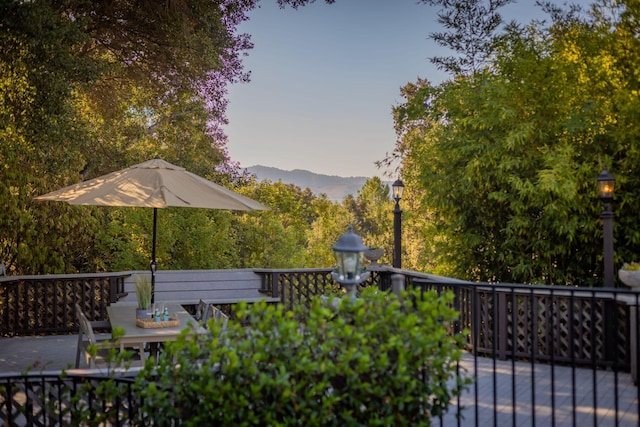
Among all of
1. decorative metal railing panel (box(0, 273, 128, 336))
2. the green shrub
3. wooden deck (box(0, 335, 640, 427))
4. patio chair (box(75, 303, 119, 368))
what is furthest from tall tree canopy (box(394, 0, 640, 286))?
the green shrub

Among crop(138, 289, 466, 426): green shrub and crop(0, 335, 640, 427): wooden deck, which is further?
crop(0, 335, 640, 427): wooden deck

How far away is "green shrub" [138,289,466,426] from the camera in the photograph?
2.94 m

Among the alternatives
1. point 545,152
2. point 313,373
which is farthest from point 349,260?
point 545,152

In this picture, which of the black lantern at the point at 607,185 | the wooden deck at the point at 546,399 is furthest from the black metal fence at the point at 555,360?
the black lantern at the point at 607,185

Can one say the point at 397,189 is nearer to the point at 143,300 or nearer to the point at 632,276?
the point at 632,276

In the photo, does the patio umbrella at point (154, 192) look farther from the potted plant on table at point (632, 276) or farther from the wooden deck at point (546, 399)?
the potted plant on table at point (632, 276)

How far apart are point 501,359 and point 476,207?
2937 millimetres

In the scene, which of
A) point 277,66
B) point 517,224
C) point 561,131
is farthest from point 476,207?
point 277,66

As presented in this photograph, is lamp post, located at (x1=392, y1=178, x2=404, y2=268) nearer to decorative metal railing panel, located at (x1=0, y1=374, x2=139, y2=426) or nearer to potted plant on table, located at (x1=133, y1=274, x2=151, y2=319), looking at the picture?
potted plant on table, located at (x1=133, y1=274, x2=151, y2=319)

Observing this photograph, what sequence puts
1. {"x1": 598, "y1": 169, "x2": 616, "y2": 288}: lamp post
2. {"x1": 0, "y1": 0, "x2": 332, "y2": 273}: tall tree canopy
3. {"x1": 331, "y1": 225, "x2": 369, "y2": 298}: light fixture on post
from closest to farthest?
1. {"x1": 331, "y1": 225, "x2": 369, "y2": 298}: light fixture on post
2. {"x1": 598, "y1": 169, "x2": 616, "y2": 288}: lamp post
3. {"x1": 0, "y1": 0, "x2": 332, "y2": 273}: tall tree canopy

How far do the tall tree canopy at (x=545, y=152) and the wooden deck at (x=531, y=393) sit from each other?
7.79 feet

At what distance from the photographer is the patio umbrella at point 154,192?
5.62 meters

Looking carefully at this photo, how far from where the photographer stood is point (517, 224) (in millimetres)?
8594

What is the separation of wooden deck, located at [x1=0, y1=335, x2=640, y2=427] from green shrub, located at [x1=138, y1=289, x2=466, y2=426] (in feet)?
2.21
